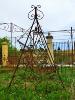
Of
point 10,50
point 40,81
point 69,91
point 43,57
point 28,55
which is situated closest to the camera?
point 69,91

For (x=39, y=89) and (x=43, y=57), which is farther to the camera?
(x=43, y=57)

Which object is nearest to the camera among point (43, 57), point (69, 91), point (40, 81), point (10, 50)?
point (69, 91)

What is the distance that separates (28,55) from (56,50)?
5.25m

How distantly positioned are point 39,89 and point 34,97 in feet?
3.84

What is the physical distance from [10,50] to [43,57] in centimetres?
1201

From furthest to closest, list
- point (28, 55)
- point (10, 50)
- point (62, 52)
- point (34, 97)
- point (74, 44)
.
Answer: point (10, 50)
point (62, 52)
point (74, 44)
point (28, 55)
point (34, 97)

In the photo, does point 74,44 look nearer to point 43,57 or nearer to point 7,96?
point 43,57

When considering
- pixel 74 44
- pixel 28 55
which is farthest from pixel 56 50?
pixel 28 55

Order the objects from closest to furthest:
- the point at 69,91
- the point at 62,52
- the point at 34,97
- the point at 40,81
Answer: the point at 34,97
the point at 69,91
the point at 40,81
the point at 62,52

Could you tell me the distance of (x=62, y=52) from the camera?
18828 millimetres

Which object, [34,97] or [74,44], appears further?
[74,44]

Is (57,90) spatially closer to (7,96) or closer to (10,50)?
(7,96)

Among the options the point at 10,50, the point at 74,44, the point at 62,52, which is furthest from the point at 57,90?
the point at 10,50

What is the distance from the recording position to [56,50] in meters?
18.9
